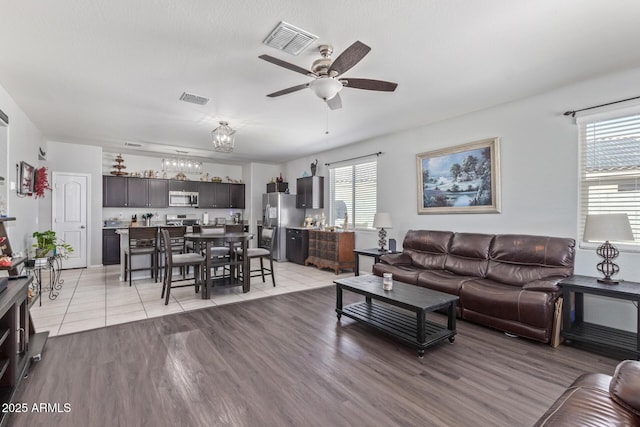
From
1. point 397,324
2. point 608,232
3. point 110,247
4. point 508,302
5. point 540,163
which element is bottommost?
point 397,324

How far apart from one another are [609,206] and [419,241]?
2.16 meters

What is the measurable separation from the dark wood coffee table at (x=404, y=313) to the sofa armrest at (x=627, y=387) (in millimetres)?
1361

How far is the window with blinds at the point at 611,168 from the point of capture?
3.06 meters

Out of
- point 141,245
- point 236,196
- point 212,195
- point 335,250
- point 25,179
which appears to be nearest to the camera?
point 25,179

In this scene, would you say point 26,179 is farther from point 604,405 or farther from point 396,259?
point 604,405

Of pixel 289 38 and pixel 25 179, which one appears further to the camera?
pixel 25 179

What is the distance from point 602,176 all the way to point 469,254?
5.27ft

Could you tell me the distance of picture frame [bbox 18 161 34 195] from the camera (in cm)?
427

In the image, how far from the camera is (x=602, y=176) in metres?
3.25

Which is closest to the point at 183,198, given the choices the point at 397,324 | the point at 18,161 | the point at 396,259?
the point at 18,161

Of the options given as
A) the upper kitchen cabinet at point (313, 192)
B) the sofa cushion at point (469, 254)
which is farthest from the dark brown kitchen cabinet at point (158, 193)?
the sofa cushion at point (469, 254)

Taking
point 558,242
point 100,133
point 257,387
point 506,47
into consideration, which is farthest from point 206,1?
point 100,133

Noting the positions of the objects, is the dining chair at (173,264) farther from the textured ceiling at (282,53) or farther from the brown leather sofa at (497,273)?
the brown leather sofa at (497,273)

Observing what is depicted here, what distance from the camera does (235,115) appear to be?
178 inches
